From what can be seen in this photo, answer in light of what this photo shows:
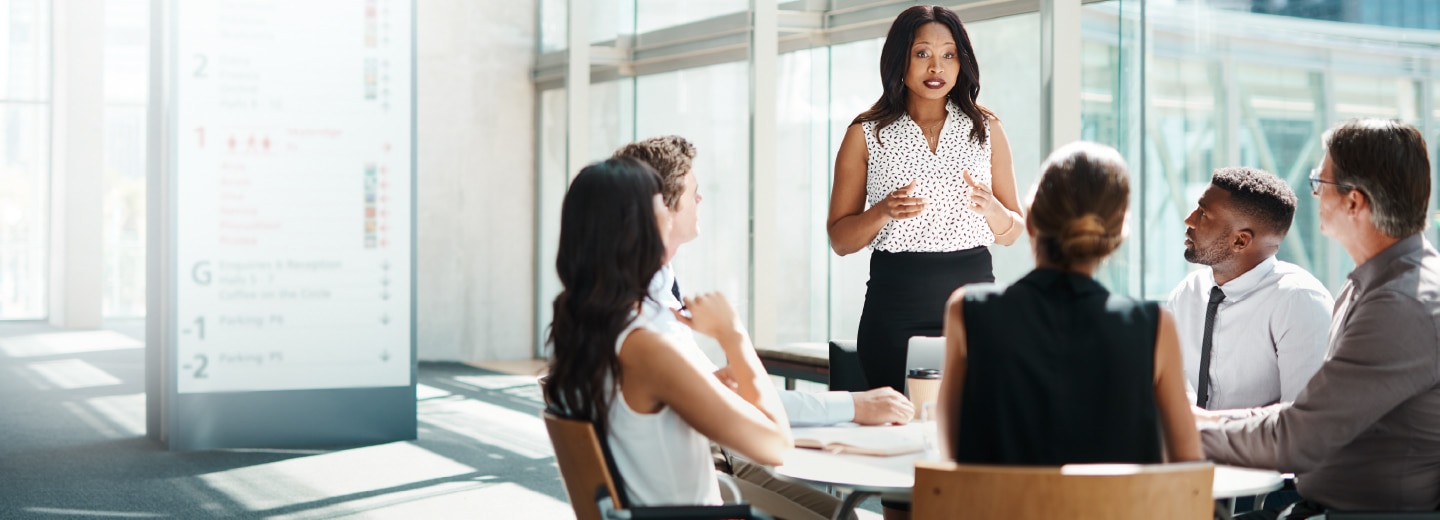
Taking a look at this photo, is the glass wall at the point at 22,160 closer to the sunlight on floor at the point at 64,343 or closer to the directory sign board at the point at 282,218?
the sunlight on floor at the point at 64,343

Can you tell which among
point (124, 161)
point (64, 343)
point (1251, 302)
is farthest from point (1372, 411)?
point (124, 161)

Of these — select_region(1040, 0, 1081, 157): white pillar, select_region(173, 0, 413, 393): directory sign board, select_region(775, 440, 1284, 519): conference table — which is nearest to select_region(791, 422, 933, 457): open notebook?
select_region(775, 440, 1284, 519): conference table

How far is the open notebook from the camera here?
7.27 feet

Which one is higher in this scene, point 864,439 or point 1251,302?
A: point 1251,302

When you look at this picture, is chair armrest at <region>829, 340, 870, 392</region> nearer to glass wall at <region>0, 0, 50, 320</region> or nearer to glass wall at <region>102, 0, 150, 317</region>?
glass wall at <region>102, 0, 150, 317</region>

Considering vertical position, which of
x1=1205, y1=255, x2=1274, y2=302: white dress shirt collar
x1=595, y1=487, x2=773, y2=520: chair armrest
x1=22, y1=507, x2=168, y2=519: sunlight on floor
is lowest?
x1=22, y1=507, x2=168, y2=519: sunlight on floor

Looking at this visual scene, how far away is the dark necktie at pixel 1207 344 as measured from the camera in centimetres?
266

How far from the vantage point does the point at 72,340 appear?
42.0 ft

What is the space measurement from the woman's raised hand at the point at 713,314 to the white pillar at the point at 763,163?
5283 millimetres

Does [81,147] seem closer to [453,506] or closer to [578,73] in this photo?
[578,73]

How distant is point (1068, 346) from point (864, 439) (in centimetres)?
67

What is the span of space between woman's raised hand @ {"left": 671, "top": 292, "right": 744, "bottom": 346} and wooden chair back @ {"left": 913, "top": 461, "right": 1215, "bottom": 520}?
538mm

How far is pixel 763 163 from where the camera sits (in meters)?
Answer: 7.39

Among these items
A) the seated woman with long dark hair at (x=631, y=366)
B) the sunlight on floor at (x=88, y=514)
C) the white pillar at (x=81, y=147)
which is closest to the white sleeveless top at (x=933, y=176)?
the seated woman with long dark hair at (x=631, y=366)
